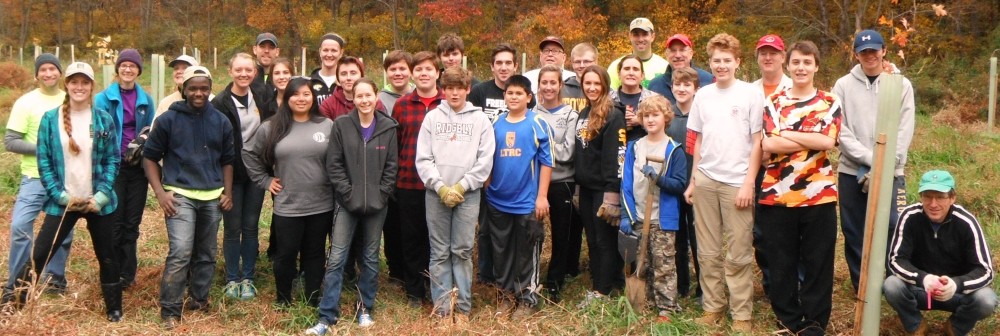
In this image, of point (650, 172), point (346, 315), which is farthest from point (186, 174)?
point (650, 172)

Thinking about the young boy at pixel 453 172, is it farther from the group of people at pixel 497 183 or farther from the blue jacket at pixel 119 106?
the blue jacket at pixel 119 106

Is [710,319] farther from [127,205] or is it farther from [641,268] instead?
[127,205]

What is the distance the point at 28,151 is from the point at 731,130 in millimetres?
4295

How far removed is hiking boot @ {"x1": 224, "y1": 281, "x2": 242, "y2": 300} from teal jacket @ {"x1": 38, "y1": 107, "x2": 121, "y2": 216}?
3.28 feet

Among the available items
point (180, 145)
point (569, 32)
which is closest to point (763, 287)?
point (180, 145)

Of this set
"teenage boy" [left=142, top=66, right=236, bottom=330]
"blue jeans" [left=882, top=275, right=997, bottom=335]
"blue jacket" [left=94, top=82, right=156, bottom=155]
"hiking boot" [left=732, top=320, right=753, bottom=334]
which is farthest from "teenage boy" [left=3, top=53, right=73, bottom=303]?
"blue jeans" [left=882, top=275, right=997, bottom=335]

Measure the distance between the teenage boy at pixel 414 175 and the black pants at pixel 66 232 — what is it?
176 cm

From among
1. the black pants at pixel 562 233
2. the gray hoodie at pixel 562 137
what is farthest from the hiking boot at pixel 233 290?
the gray hoodie at pixel 562 137

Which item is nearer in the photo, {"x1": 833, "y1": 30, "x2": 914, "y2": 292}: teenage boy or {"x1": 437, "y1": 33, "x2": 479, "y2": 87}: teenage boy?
{"x1": 833, "y1": 30, "x2": 914, "y2": 292}: teenage boy

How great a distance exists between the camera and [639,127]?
5.30 metres

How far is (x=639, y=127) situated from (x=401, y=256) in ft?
6.47

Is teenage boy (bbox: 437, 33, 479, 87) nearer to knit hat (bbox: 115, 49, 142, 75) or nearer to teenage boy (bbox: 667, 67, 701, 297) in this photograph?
teenage boy (bbox: 667, 67, 701, 297)

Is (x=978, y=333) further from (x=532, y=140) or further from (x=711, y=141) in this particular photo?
(x=532, y=140)

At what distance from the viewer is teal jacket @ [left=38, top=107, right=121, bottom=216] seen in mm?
4680
